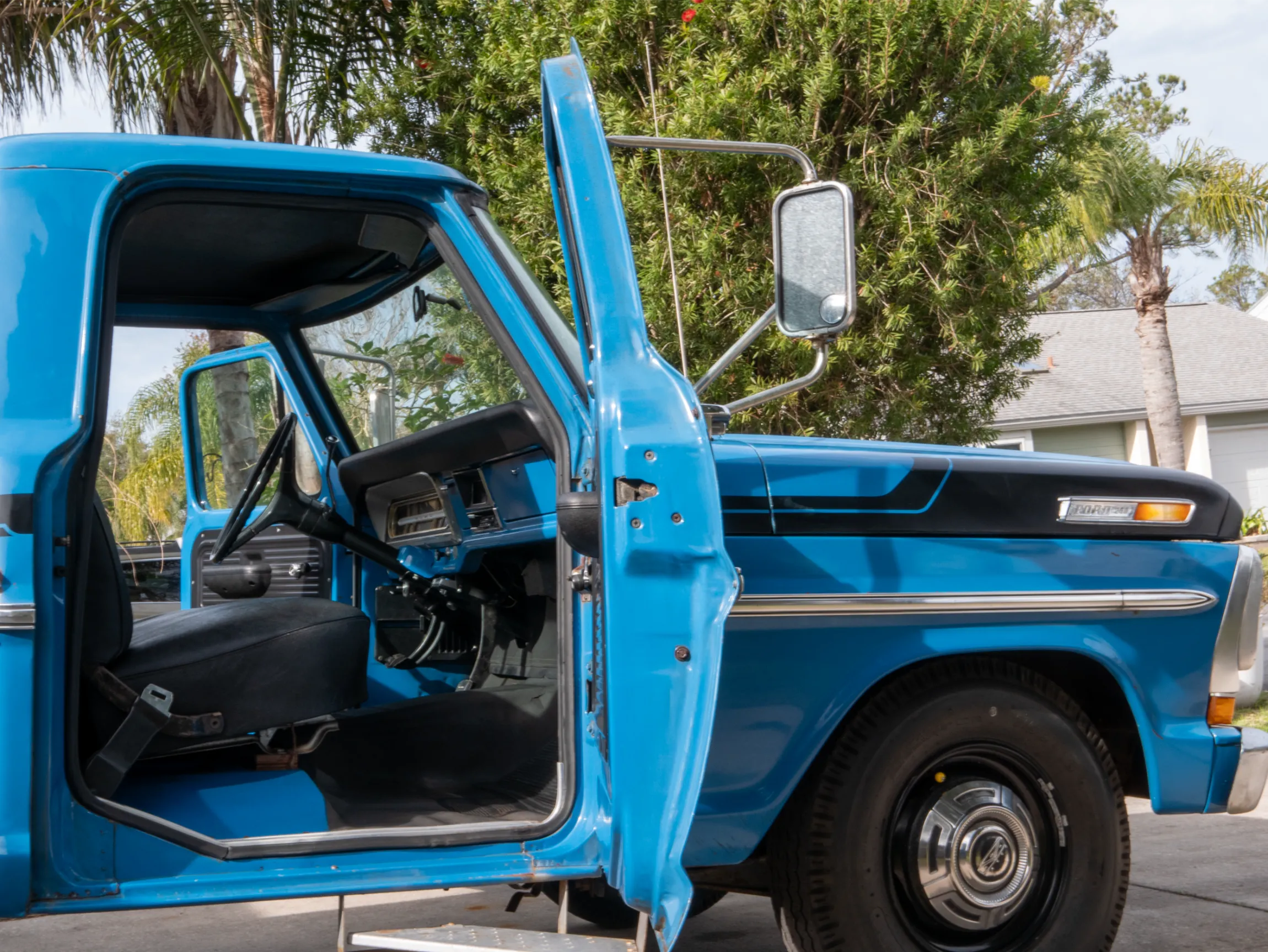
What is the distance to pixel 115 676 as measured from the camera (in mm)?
2719

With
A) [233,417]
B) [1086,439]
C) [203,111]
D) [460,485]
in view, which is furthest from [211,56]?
[1086,439]

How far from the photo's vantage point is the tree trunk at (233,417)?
4441mm

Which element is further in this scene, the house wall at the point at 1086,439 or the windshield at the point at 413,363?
the house wall at the point at 1086,439

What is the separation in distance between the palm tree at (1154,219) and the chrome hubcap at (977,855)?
6.74 metres

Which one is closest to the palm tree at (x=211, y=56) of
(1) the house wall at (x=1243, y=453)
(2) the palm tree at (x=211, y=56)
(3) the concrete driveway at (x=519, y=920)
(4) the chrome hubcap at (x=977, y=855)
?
(2) the palm tree at (x=211, y=56)

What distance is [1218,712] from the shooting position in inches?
135

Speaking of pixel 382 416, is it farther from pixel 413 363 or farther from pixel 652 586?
pixel 652 586

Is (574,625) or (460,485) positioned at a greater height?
(460,485)

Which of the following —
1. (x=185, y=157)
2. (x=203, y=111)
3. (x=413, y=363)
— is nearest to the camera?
(x=185, y=157)

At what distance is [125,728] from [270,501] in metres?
1.56

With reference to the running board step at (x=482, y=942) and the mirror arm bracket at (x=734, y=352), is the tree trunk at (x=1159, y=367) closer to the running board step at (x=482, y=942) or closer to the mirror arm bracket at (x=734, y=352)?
the mirror arm bracket at (x=734, y=352)

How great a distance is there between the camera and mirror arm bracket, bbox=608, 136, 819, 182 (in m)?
2.67

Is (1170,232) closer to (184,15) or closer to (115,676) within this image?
(184,15)

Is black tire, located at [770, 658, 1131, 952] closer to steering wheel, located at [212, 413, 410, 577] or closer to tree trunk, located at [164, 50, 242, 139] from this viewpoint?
steering wheel, located at [212, 413, 410, 577]
